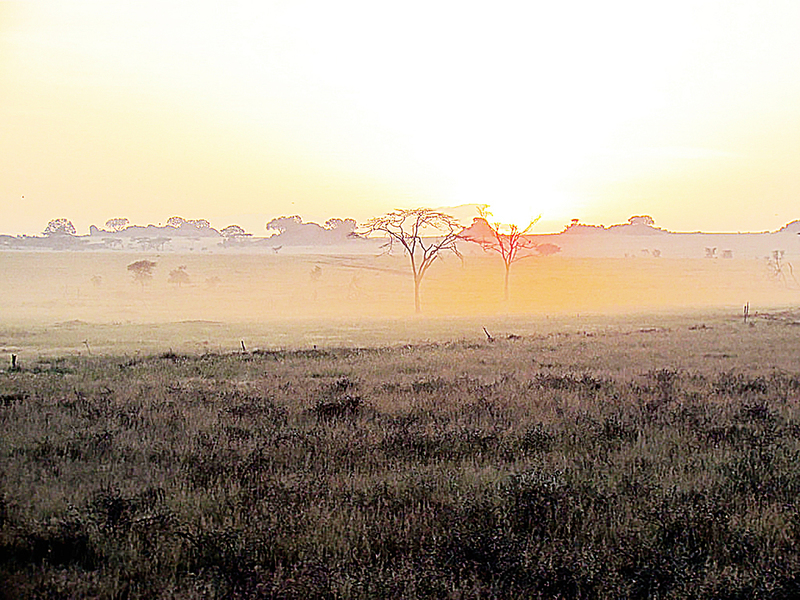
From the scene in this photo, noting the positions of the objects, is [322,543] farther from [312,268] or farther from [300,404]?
[312,268]

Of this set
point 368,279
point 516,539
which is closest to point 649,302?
point 368,279

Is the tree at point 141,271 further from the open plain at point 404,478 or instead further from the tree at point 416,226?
the open plain at point 404,478

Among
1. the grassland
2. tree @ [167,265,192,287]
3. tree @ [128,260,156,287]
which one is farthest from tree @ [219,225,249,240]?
the grassland

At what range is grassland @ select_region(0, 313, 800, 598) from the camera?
19.7 ft

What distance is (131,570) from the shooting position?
20.0ft

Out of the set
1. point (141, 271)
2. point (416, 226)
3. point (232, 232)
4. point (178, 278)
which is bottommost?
point (178, 278)

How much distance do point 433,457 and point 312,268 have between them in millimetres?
99214

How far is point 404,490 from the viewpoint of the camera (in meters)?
8.08

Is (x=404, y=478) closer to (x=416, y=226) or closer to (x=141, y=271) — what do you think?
(x=416, y=226)

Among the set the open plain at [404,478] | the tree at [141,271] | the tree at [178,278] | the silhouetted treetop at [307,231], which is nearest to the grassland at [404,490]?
the open plain at [404,478]

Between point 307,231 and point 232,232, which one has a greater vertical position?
point 307,231

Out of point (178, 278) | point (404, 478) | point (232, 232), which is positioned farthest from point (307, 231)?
point (404, 478)

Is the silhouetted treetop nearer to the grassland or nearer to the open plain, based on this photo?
the open plain

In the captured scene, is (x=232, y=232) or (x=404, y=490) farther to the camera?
(x=232, y=232)
